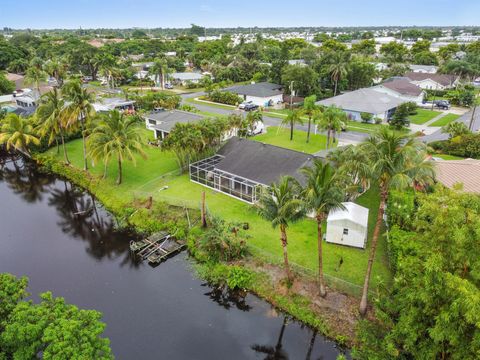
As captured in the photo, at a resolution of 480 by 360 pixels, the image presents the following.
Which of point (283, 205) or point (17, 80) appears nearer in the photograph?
point (283, 205)

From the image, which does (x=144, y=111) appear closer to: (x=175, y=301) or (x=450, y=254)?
(x=175, y=301)

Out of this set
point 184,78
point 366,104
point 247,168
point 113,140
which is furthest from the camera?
point 184,78

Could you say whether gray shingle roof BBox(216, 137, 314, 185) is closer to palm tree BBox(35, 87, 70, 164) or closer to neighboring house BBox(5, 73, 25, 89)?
palm tree BBox(35, 87, 70, 164)

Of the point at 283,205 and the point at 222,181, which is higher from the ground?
the point at 283,205

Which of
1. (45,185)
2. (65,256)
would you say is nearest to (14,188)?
(45,185)

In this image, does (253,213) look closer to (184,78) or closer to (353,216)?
(353,216)


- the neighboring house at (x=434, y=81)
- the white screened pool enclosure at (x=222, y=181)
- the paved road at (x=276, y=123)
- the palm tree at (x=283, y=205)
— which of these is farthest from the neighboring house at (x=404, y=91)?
the palm tree at (x=283, y=205)

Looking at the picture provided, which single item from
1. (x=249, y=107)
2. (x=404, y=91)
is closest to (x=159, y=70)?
(x=249, y=107)
